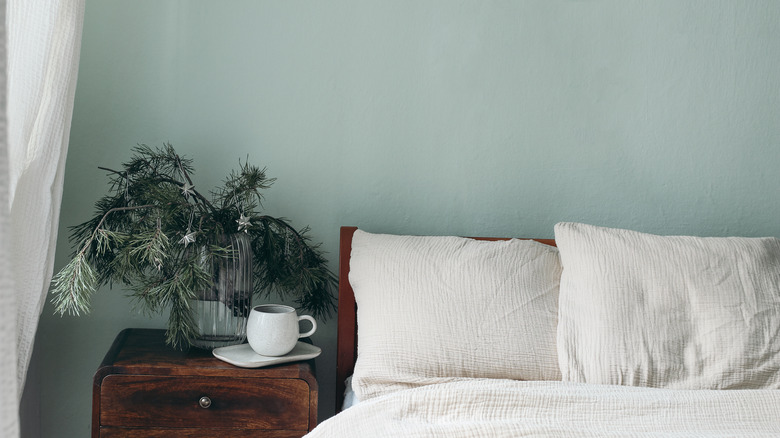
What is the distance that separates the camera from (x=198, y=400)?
1.47 metres

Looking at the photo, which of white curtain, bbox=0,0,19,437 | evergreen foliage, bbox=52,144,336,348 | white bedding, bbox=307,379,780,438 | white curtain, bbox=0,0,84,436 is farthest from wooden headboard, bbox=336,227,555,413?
white curtain, bbox=0,0,19,437

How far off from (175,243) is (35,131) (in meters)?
0.44

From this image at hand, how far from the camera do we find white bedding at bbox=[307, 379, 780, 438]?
1.08 meters

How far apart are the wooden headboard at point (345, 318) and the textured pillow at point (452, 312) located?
0.12 meters

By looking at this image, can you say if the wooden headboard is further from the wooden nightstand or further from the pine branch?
the pine branch

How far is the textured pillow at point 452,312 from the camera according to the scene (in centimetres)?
145

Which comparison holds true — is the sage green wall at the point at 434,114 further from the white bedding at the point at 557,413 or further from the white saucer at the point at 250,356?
the white bedding at the point at 557,413

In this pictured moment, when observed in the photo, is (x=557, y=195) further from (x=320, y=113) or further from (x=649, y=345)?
(x=320, y=113)

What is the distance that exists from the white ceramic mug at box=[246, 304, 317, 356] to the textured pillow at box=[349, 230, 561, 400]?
19 cm

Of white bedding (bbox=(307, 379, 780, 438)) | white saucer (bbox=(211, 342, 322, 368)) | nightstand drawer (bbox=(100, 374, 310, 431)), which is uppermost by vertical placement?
white saucer (bbox=(211, 342, 322, 368))

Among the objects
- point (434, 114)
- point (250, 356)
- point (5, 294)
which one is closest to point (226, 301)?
point (250, 356)

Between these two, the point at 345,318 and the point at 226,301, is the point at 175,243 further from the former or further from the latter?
the point at 345,318

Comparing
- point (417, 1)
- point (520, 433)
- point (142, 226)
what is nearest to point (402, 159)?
point (417, 1)

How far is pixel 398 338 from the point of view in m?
1.48
